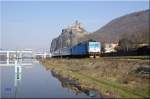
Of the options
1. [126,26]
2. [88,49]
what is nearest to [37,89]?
[88,49]

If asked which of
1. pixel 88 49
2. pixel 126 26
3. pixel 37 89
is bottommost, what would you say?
pixel 37 89

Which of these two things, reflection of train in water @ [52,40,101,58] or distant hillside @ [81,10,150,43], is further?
distant hillside @ [81,10,150,43]

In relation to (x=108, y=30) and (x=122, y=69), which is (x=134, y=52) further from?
(x=108, y=30)

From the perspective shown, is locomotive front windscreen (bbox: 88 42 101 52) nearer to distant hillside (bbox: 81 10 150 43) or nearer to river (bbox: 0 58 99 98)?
river (bbox: 0 58 99 98)

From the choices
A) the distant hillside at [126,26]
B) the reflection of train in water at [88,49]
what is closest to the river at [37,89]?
the reflection of train in water at [88,49]

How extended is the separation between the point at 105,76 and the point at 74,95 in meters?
9.67

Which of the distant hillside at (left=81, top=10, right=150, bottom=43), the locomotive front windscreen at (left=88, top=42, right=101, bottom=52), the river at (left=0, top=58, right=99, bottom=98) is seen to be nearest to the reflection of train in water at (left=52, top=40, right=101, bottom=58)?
the locomotive front windscreen at (left=88, top=42, right=101, bottom=52)

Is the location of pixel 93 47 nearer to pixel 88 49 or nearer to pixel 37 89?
pixel 88 49

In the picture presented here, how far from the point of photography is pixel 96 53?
7344 cm

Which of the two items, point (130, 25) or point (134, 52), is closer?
point (134, 52)

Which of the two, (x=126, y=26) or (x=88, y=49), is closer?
(x=88, y=49)

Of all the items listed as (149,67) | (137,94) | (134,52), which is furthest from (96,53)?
(137,94)

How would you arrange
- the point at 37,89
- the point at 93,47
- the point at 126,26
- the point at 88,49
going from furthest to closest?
the point at 126,26, the point at 88,49, the point at 93,47, the point at 37,89

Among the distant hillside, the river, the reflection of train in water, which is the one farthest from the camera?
the distant hillside
